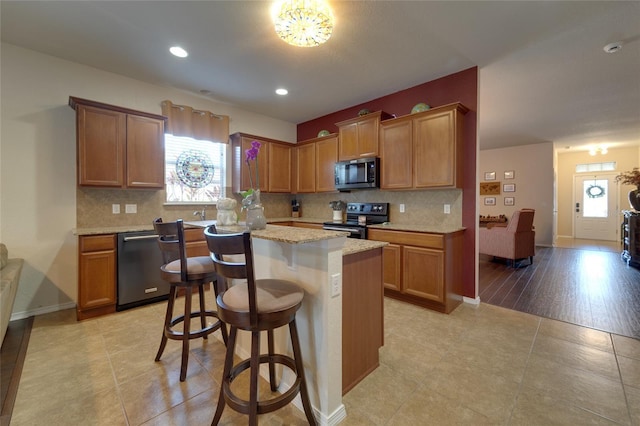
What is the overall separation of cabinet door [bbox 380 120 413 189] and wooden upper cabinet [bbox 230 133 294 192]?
1.95 metres

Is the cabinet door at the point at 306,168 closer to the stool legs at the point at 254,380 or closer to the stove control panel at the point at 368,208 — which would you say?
the stove control panel at the point at 368,208

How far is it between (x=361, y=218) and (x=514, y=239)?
3.00m

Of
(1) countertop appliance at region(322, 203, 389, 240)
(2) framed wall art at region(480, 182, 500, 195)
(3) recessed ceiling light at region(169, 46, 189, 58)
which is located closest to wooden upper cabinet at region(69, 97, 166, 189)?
(3) recessed ceiling light at region(169, 46, 189, 58)

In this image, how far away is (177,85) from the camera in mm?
3686

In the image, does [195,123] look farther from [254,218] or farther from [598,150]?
[598,150]

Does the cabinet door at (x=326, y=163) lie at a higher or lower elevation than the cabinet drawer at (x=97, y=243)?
higher

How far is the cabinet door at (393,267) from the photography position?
330 centimetres

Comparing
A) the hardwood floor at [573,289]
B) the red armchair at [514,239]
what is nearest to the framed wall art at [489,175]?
the hardwood floor at [573,289]

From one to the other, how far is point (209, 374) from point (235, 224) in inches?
43.7

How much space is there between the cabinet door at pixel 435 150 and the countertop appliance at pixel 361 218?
0.78 meters

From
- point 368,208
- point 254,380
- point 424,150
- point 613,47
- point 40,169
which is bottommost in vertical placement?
point 254,380

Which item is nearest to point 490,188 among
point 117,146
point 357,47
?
point 357,47

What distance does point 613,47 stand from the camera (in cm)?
280

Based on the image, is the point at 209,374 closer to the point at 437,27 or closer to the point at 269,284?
the point at 269,284
